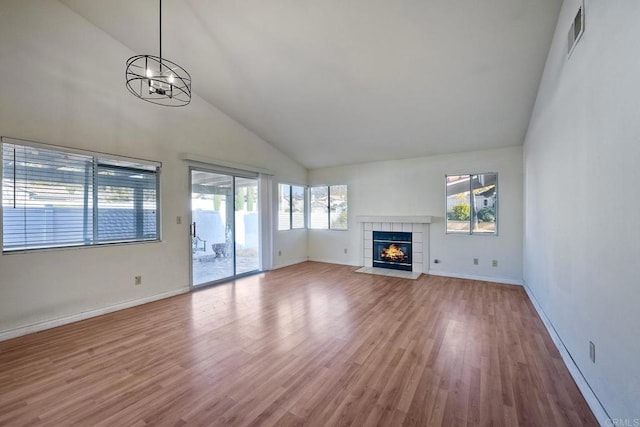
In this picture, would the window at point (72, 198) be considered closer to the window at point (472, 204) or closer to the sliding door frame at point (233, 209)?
the sliding door frame at point (233, 209)

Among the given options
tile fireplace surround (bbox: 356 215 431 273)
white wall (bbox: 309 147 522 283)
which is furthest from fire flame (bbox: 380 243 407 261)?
white wall (bbox: 309 147 522 283)

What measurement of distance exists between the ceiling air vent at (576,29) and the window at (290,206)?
5269 mm

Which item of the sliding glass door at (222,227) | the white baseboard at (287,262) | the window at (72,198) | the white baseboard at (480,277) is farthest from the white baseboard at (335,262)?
the window at (72,198)

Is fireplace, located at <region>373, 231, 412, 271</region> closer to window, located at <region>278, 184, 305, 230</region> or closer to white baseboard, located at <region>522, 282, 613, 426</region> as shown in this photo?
window, located at <region>278, 184, 305, 230</region>

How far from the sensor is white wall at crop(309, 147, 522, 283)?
4.87 meters

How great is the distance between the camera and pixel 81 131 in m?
3.33

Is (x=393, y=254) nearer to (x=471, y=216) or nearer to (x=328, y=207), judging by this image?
(x=471, y=216)

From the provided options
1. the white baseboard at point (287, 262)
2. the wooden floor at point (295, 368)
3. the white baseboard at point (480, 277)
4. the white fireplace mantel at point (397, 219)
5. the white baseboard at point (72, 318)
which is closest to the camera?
the wooden floor at point (295, 368)

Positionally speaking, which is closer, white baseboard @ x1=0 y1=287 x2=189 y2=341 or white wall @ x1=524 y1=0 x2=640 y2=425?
white wall @ x1=524 y1=0 x2=640 y2=425

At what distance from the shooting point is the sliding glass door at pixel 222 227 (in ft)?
15.3

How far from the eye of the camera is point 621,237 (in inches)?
57.9

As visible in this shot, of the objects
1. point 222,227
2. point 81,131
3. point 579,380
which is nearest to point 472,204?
point 579,380

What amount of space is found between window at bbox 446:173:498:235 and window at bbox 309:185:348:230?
8.03 ft

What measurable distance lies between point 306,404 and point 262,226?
4.29 meters
